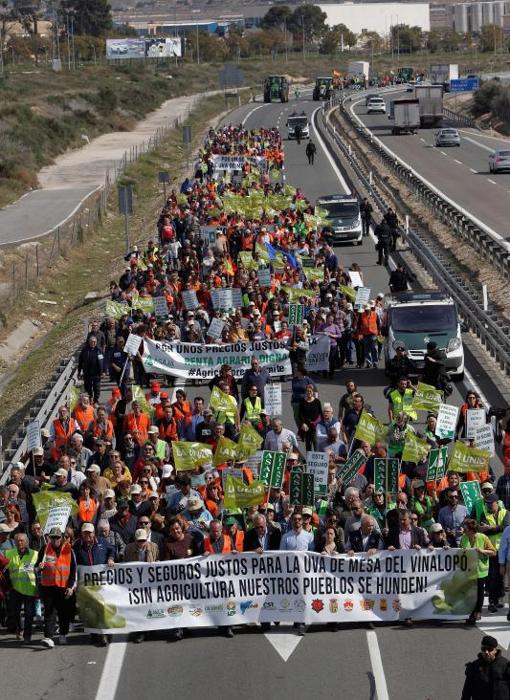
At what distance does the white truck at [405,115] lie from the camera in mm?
93125

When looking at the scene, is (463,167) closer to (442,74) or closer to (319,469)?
(319,469)

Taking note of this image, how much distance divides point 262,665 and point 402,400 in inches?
295

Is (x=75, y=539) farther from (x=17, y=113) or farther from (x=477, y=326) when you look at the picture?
(x=17, y=113)

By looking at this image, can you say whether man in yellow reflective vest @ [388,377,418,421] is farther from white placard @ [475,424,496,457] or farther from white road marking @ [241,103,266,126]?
white road marking @ [241,103,266,126]

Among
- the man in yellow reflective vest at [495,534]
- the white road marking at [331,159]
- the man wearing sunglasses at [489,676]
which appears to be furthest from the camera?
the white road marking at [331,159]

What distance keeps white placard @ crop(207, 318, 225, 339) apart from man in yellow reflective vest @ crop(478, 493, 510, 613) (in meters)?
12.3

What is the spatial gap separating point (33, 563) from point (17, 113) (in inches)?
3422

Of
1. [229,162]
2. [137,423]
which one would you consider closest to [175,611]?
[137,423]

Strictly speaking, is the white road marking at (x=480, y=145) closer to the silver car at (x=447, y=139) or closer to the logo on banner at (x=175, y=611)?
the silver car at (x=447, y=139)

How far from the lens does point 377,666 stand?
14.6 meters

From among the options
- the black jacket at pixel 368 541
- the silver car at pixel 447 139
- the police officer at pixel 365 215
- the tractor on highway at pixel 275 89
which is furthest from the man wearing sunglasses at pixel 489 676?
the tractor on highway at pixel 275 89

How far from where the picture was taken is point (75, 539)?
16.0 m

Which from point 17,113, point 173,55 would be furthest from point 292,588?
point 173,55

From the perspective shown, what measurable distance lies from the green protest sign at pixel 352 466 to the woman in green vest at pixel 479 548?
2.25 m
